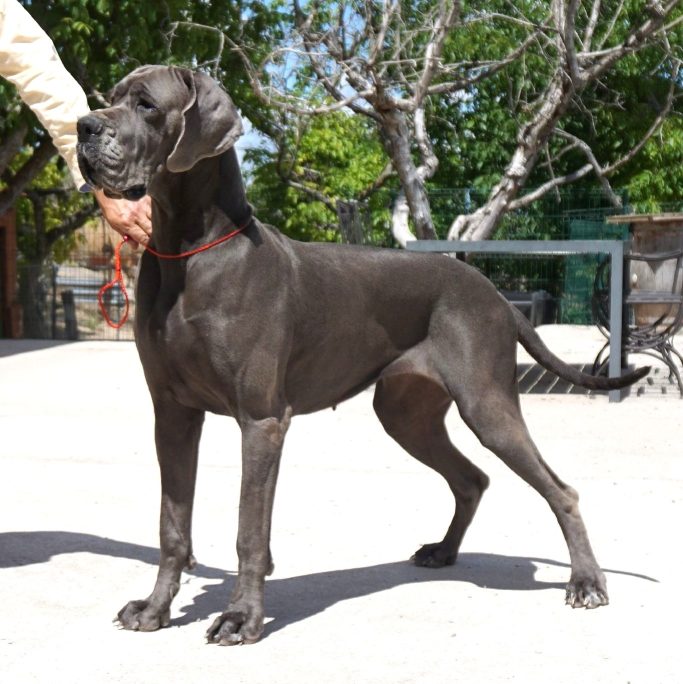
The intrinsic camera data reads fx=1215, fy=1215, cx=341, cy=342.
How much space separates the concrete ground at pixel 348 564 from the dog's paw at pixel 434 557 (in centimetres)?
6

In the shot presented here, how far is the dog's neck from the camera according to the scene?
13.7ft

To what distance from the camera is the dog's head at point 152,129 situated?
152 inches

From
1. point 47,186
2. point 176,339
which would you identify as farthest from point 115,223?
point 47,186

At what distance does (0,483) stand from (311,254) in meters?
3.39

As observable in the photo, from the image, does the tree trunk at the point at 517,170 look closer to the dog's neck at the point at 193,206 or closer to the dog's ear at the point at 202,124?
the dog's neck at the point at 193,206

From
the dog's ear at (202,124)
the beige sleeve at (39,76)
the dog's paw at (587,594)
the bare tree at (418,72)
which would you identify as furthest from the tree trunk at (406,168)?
the dog's ear at (202,124)

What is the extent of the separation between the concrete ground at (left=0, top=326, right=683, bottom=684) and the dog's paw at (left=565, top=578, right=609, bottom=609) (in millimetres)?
63

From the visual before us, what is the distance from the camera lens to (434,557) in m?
5.25

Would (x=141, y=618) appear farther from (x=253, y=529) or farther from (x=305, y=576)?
(x=305, y=576)

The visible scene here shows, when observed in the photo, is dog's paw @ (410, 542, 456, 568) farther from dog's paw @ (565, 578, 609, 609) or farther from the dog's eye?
the dog's eye

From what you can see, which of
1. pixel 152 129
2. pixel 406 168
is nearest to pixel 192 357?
pixel 152 129

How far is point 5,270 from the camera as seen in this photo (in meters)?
20.3

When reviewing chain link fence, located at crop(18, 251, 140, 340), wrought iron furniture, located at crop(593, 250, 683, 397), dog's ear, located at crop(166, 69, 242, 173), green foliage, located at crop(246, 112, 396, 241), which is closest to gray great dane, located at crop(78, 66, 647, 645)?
dog's ear, located at crop(166, 69, 242, 173)

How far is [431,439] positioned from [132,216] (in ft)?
5.30
